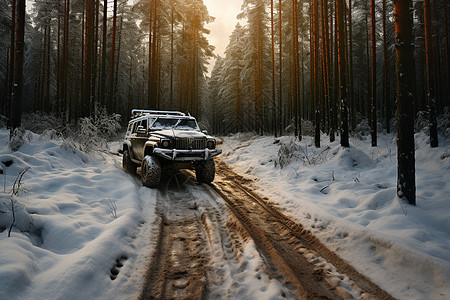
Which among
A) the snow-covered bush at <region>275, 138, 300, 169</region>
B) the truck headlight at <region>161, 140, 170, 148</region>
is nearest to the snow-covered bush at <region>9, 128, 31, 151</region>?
the truck headlight at <region>161, 140, 170, 148</region>

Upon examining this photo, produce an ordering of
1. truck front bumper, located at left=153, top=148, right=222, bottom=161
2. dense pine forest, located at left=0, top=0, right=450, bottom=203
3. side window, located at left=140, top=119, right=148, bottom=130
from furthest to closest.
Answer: dense pine forest, located at left=0, top=0, right=450, bottom=203
side window, located at left=140, top=119, right=148, bottom=130
truck front bumper, located at left=153, top=148, right=222, bottom=161

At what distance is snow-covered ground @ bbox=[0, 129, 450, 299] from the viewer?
8.93 feet

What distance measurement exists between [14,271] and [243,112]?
31812mm

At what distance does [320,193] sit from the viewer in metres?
6.66

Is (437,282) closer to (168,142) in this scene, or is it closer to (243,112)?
(168,142)

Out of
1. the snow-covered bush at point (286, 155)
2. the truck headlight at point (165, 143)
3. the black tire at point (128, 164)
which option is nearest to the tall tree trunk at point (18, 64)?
the black tire at point (128, 164)

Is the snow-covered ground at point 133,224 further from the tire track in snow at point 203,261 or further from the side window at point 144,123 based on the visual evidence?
the side window at point 144,123

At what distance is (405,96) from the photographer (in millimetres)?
4789

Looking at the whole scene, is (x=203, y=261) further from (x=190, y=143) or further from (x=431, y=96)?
(x=431, y=96)

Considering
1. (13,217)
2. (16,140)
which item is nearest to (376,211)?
(13,217)

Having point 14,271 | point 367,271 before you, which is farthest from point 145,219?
point 367,271

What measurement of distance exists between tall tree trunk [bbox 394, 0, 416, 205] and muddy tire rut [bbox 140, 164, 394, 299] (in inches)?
94.8

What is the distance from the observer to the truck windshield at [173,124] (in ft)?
27.9

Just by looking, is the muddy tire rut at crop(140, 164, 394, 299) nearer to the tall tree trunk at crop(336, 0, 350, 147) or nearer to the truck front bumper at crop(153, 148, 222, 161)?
the truck front bumper at crop(153, 148, 222, 161)
